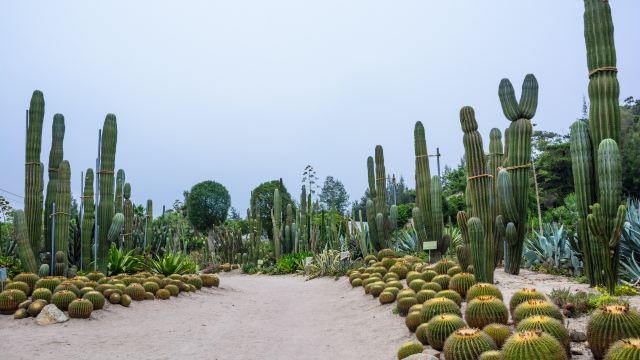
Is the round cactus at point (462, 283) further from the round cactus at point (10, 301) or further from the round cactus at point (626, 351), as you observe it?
the round cactus at point (10, 301)

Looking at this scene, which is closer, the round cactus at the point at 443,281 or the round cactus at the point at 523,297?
the round cactus at the point at 523,297

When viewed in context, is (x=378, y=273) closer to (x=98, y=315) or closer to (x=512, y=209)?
(x=512, y=209)

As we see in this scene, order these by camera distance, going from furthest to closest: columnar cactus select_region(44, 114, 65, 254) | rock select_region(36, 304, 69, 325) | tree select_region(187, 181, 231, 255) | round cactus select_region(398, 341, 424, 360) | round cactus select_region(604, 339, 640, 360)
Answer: tree select_region(187, 181, 231, 255), columnar cactus select_region(44, 114, 65, 254), rock select_region(36, 304, 69, 325), round cactus select_region(398, 341, 424, 360), round cactus select_region(604, 339, 640, 360)

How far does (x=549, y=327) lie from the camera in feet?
14.7

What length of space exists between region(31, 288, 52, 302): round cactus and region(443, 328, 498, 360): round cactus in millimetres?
6537

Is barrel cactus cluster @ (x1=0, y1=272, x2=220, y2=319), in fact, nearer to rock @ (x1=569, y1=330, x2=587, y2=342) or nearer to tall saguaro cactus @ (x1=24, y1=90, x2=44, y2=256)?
tall saguaro cactus @ (x1=24, y1=90, x2=44, y2=256)

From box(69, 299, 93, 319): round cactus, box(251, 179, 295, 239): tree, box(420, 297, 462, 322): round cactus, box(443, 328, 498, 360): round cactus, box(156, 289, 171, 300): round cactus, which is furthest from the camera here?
box(251, 179, 295, 239): tree

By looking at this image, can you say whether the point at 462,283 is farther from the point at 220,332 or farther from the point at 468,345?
the point at 220,332

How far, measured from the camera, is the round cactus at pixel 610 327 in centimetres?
422

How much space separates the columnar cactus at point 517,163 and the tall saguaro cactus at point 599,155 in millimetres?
1428

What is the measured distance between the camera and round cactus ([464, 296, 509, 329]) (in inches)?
218

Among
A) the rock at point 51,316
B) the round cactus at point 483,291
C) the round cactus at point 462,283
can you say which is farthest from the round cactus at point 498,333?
the rock at point 51,316

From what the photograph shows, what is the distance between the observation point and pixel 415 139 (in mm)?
12688

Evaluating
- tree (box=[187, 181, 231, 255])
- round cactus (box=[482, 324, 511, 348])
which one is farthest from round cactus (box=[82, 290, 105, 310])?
tree (box=[187, 181, 231, 255])
